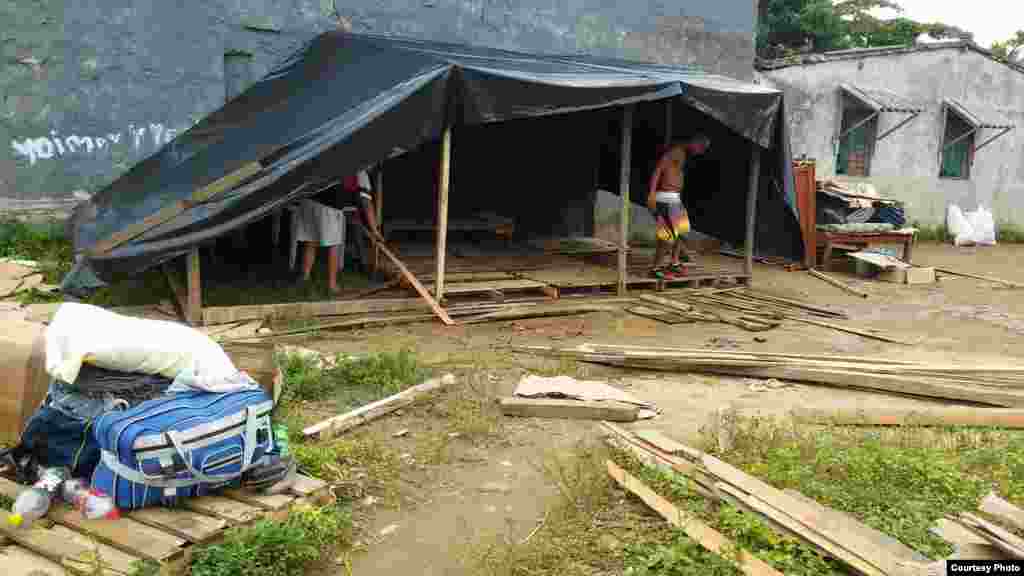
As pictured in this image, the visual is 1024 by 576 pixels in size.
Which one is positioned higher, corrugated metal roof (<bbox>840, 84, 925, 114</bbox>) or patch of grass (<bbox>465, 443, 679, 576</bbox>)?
corrugated metal roof (<bbox>840, 84, 925, 114</bbox>)

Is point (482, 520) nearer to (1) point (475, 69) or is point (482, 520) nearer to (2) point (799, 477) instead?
(2) point (799, 477)

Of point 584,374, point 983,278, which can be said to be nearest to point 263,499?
point 584,374

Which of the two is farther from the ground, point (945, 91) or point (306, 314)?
point (945, 91)

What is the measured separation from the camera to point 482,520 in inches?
150

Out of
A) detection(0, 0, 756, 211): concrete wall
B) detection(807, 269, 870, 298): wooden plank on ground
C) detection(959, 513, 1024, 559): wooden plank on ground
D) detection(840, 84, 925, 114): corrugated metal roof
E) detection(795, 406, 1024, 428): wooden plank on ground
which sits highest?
detection(840, 84, 925, 114): corrugated metal roof

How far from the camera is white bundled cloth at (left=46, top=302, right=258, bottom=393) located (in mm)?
3556

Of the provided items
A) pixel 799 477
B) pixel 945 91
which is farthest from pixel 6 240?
pixel 945 91

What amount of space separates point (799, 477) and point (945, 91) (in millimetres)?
15823

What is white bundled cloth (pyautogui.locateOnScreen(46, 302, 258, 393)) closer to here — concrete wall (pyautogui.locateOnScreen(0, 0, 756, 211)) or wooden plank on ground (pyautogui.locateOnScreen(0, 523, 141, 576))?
wooden plank on ground (pyautogui.locateOnScreen(0, 523, 141, 576))

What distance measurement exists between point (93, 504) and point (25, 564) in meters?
0.32

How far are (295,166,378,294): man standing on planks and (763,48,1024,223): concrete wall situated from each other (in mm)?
10146

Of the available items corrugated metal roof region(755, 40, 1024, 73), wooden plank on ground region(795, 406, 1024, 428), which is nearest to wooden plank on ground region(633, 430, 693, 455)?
wooden plank on ground region(795, 406, 1024, 428)

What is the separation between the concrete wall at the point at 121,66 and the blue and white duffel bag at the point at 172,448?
6450mm

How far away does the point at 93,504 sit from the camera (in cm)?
332
